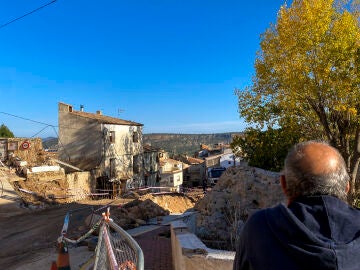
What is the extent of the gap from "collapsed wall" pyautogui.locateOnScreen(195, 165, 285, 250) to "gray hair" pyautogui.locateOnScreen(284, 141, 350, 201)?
4.27m

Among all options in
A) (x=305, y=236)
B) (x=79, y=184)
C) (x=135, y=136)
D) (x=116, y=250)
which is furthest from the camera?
(x=135, y=136)

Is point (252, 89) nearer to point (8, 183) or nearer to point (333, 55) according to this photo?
point (333, 55)

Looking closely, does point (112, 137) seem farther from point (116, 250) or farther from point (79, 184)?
point (116, 250)

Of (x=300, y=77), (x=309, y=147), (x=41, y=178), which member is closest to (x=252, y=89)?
(x=300, y=77)

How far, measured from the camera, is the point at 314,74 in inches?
455

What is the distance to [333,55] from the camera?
10.9 metres

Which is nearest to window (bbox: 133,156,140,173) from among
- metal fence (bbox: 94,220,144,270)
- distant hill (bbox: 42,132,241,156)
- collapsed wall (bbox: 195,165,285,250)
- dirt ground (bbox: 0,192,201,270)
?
dirt ground (bbox: 0,192,201,270)

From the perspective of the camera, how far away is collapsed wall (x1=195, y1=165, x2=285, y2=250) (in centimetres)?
639

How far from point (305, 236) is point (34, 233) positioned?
12.6 meters

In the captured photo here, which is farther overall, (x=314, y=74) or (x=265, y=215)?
(x=314, y=74)

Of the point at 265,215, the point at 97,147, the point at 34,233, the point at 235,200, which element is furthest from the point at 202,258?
the point at 97,147

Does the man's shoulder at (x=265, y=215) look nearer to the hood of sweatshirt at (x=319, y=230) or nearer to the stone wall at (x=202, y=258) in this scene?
the hood of sweatshirt at (x=319, y=230)

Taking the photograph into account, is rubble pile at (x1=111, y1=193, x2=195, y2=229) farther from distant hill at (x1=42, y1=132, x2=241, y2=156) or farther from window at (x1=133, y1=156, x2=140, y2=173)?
distant hill at (x1=42, y1=132, x2=241, y2=156)

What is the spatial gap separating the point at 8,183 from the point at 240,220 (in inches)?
691
